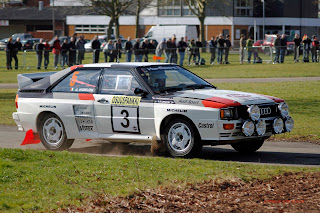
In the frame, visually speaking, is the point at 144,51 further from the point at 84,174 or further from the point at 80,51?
the point at 84,174

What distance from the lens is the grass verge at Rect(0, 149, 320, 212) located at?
6.70 metres

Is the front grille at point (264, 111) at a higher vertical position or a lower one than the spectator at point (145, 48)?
lower

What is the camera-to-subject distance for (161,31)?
2469 inches

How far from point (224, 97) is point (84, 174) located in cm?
277

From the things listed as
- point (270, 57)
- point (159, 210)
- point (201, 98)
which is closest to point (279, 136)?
point (201, 98)

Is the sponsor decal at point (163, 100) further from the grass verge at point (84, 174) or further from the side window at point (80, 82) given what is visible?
the side window at point (80, 82)

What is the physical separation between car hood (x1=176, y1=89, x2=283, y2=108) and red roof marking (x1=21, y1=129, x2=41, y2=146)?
3.07 metres

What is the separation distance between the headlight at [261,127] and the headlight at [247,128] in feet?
0.45

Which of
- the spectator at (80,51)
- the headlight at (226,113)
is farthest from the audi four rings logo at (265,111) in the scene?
the spectator at (80,51)

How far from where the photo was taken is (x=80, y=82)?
35.2 ft

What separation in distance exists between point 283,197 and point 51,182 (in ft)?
9.18

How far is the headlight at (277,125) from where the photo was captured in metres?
9.59

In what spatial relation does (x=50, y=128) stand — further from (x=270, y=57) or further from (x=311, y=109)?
(x=270, y=57)

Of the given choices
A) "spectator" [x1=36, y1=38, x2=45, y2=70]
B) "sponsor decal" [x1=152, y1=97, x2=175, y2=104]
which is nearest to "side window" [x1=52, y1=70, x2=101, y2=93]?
"sponsor decal" [x1=152, y1=97, x2=175, y2=104]
